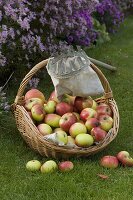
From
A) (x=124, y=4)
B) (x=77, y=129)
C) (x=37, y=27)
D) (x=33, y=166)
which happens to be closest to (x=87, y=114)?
(x=77, y=129)

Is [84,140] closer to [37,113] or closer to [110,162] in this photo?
[110,162]

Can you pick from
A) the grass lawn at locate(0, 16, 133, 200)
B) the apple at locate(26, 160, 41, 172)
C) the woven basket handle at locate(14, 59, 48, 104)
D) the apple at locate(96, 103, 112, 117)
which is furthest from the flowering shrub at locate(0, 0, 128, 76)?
the apple at locate(26, 160, 41, 172)

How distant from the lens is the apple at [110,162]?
160 inches

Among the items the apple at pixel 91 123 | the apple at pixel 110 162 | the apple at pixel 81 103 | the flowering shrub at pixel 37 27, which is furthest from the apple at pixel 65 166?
the flowering shrub at pixel 37 27

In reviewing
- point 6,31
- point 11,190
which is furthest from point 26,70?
point 11,190

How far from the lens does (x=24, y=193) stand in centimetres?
367

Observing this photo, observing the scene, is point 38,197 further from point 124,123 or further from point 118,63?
point 118,63

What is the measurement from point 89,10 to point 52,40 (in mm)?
1017

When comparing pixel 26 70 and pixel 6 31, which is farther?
pixel 26 70

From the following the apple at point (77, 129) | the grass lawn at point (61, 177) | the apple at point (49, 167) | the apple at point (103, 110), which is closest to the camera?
the grass lawn at point (61, 177)

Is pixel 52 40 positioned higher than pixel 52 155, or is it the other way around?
pixel 52 40

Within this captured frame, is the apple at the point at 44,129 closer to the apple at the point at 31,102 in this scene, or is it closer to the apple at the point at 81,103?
the apple at the point at 31,102

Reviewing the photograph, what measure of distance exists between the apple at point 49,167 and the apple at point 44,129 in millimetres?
296

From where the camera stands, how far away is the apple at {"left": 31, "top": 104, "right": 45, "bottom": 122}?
4.29m
